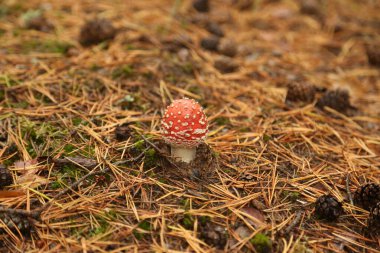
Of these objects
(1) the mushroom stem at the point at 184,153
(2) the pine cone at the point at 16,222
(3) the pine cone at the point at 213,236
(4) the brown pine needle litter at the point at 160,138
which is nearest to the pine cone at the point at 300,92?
(4) the brown pine needle litter at the point at 160,138

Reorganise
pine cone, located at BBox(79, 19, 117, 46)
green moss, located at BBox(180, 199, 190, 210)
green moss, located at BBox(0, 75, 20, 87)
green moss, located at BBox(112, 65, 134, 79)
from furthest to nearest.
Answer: pine cone, located at BBox(79, 19, 117, 46)
green moss, located at BBox(112, 65, 134, 79)
green moss, located at BBox(0, 75, 20, 87)
green moss, located at BBox(180, 199, 190, 210)

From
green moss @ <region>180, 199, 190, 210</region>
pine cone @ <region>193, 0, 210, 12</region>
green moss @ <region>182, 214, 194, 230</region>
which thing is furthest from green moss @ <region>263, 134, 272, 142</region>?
pine cone @ <region>193, 0, 210, 12</region>

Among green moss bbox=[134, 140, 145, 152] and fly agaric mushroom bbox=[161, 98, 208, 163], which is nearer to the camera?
fly agaric mushroom bbox=[161, 98, 208, 163]

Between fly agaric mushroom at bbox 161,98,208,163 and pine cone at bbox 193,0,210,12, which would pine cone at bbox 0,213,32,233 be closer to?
fly agaric mushroom at bbox 161,98,208,163

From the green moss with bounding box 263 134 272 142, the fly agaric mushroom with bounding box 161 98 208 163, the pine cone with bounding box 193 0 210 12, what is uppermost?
the fly agaric mushroom with bounding box 161 98 208 163

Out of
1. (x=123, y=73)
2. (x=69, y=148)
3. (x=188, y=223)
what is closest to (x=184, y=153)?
(x=188, y=223)

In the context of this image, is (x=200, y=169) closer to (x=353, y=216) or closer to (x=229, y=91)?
(x=353, y=216)

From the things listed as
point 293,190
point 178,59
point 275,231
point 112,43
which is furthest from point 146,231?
point 112,43
